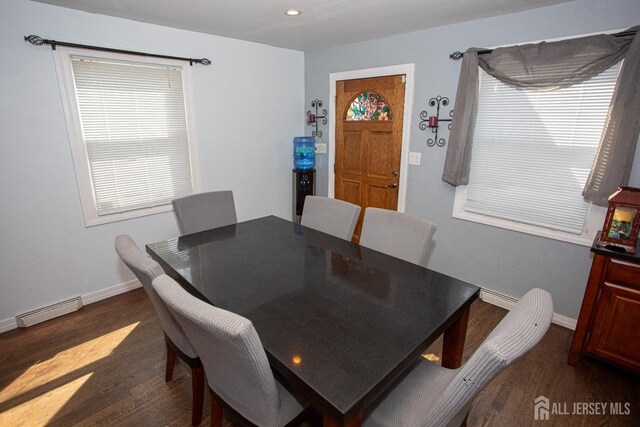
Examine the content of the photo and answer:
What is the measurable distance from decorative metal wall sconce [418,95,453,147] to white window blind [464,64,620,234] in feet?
0.89

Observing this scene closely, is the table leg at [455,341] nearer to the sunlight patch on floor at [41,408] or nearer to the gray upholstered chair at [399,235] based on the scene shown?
the gray upholstered chair at [399,235]

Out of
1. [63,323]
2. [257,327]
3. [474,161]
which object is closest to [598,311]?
[474,161]

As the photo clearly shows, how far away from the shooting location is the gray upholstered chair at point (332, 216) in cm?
222

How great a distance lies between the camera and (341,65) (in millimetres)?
3471

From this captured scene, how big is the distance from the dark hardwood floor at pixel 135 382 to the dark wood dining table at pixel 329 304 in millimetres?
719

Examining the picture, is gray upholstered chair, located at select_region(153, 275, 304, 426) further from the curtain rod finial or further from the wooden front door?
the wooden front door

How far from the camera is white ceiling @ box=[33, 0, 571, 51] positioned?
2180 millimetres

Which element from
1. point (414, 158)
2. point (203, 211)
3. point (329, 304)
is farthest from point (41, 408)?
point (414, 158)

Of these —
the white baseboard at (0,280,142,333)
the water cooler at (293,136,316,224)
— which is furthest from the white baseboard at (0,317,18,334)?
the water cooler at (293,136,316,224)

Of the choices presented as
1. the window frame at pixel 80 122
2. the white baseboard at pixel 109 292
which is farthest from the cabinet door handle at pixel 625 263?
the white baseboard at pixel 109 292

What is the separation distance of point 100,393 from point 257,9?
2.67 m

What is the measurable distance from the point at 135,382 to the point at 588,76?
3.39 metres

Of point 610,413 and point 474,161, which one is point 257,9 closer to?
point 474,161

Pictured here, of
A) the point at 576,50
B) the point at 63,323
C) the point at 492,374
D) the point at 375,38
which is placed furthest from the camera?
the point at 375,38
